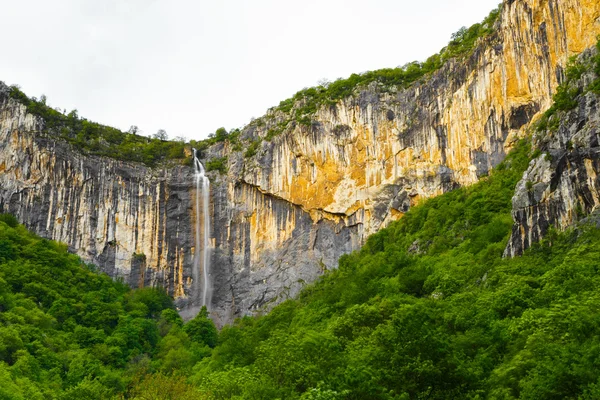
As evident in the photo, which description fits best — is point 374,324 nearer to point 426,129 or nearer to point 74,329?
point 74,329

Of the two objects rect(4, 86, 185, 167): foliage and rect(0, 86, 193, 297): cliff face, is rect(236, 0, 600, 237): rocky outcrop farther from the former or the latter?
rect(4, 86, 185, 167): foliage

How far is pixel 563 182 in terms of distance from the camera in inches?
1193

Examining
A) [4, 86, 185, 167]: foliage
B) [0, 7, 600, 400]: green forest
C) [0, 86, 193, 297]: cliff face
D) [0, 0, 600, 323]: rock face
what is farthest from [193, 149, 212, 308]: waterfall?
[4, 86, 185, 167]: foliage

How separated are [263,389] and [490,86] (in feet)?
121

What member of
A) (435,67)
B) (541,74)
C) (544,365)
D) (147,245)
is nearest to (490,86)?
(541,74)

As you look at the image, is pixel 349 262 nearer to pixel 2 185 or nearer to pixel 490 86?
pixel 490 86

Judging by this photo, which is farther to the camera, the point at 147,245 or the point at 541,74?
the point at 147,245

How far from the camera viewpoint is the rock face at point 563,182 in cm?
2920

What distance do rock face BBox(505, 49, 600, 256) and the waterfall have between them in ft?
117

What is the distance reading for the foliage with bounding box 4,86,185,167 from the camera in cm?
6712

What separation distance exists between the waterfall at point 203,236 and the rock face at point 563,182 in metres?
35.6

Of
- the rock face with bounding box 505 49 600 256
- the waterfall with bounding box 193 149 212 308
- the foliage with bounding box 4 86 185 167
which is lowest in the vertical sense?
the rock face with bounding box 505 49 600 256

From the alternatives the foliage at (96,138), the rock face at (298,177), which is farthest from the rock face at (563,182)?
the foliage at (96,138)

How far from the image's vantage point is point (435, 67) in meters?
59.6
